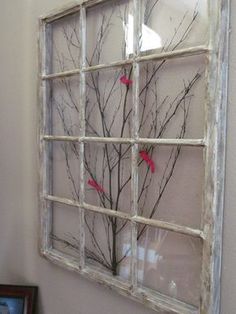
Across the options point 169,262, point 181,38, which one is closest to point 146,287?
point 169,262

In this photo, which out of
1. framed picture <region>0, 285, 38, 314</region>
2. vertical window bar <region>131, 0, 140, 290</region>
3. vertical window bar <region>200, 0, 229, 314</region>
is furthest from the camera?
framed picture <region>0, 285, 38, 314</region>

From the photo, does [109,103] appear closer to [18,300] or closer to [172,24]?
[172,24]

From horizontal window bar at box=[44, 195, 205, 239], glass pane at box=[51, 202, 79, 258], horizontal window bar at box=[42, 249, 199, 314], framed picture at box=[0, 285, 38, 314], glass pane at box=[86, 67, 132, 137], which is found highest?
glass pane at box=[86, 67, 132, 137]

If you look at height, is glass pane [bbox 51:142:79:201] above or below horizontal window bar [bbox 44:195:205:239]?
above

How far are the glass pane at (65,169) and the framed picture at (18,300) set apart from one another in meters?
0.41

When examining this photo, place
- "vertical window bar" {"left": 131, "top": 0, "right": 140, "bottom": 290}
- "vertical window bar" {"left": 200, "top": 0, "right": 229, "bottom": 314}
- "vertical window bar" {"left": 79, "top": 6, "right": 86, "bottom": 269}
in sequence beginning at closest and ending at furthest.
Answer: "vertical window bar" {"left": 200, "top": 0, "right": 229, "bottom": 314} → "vertical window bar" {"left": 131, "top": 0, "right": 140, "bottom": 290} → "vertical window bar" {"left": 79, "top": 6, "right": 86, "bottom": 269}

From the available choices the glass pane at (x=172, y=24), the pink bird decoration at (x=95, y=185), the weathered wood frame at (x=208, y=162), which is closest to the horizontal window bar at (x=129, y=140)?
the weathered wood frame at (x=208, y=162)

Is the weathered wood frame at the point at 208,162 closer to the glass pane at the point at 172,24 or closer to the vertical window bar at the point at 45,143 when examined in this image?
the glass pane at the point at 172,24

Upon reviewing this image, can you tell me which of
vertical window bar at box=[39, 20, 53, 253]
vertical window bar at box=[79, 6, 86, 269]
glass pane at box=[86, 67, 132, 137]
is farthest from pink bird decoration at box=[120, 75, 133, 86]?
vertical window bar at box=[39, 20, 53, 253]

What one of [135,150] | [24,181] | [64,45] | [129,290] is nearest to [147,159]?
[135,150]

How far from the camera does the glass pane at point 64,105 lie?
1121 mm

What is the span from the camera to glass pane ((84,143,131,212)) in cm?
98

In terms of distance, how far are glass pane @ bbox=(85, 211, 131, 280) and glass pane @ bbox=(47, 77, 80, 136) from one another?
0.30 metres

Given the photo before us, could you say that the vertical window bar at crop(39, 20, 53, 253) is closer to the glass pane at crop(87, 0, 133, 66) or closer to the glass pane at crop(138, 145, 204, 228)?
the glass pane at crop(87, 0, 133, 66)
